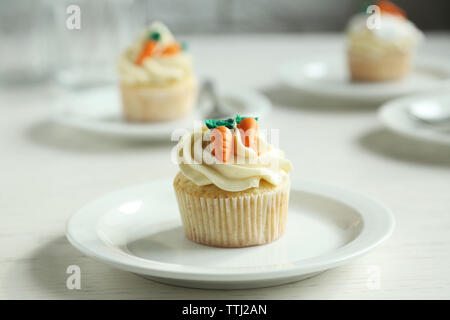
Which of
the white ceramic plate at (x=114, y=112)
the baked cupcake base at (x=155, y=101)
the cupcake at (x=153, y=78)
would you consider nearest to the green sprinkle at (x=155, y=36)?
the cupcake at (x=153, y=78)

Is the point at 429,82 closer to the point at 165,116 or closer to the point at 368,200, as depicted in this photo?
the point at 165,116

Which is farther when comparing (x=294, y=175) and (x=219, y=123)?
(x=294, y=175)

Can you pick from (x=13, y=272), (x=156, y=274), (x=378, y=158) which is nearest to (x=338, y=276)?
(x=156, y=274)

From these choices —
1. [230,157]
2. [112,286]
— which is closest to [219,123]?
[230,157]

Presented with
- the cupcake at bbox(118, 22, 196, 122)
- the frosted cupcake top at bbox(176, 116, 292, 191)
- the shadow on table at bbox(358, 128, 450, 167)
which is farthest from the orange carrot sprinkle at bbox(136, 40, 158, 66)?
the frosted cupcake top at bbox(176, 116, 292, 191)

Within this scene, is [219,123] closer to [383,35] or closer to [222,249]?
[222,249]

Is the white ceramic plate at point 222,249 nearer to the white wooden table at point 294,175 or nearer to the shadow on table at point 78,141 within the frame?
the white wooden table at point 294,175
